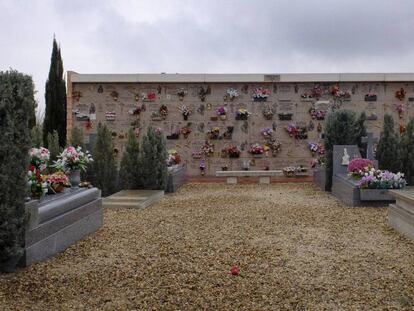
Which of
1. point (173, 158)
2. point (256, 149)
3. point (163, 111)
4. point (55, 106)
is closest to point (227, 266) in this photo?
point (173, 158)

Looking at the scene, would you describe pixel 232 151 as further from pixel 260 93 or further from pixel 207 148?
pixel 260 93

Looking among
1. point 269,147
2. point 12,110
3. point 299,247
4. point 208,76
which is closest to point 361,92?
point 269,147

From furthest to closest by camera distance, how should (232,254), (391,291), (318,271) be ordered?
1. (232,254)
2. (318,271)
3. (391,291)

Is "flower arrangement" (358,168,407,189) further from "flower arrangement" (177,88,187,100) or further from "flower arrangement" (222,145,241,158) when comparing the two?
"flower arrangement" (177,88,187,100)

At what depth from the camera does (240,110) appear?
15398mm

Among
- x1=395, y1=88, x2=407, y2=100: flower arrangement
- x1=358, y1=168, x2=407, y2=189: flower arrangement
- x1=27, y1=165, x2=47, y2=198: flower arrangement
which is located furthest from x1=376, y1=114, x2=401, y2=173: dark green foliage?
x1=27, y1=165, x2=47, y2=198: flower arrangement

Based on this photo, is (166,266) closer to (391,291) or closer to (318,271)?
(318,271)

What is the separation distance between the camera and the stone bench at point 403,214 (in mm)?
6230

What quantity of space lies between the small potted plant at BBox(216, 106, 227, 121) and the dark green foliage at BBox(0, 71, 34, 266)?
1098cm

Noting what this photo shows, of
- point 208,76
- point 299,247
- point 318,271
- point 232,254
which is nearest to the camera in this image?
point 318,271

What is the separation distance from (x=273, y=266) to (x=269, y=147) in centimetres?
1063

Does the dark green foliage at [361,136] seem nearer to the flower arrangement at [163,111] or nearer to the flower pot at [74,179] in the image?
the flower arrangement at [163,111]

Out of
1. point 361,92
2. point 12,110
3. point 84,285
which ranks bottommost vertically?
point 84,285

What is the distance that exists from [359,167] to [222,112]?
6.16m
